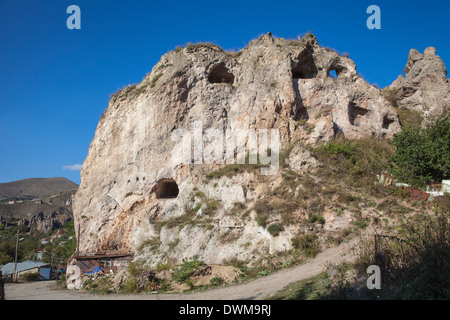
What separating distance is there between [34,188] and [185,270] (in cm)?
13262

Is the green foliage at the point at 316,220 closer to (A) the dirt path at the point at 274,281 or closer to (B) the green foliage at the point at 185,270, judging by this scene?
(A) the dirt path at the point at 274,281

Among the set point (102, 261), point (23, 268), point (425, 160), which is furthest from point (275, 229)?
point (23, 268)

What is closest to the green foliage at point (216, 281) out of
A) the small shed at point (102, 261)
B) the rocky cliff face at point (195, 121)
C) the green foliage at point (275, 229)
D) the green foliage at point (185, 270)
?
the green foliage at point (185, 270)

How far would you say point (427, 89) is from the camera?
22234 mm

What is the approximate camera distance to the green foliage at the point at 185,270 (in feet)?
39.1

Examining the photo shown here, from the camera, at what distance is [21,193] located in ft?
385

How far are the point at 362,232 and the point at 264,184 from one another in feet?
16.5

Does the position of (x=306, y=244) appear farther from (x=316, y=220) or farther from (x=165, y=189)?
(x=165, y=189)

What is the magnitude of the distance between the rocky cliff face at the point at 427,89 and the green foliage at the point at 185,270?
714 inches

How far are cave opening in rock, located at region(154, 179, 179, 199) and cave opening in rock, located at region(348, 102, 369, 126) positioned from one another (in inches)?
479

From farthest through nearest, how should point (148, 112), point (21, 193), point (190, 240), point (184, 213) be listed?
point (21, 193) → point (148, 112) → point (184, 213) → point (190, 240)

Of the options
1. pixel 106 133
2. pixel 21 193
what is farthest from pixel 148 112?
pixel 21 193

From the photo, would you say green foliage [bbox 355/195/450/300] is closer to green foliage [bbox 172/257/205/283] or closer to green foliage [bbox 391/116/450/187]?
green foliage [bbox 172/257/205/283]
